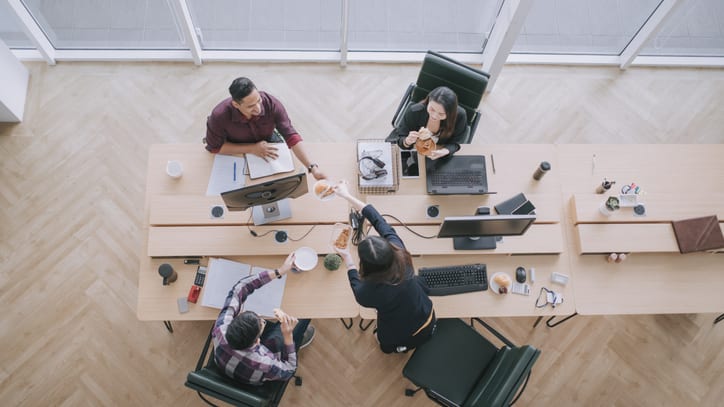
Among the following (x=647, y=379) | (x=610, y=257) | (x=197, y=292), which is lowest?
(x=647, y=379)

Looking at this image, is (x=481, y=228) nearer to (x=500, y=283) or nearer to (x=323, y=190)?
(x=500, y=283)

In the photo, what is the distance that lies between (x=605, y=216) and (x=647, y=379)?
1501 mm

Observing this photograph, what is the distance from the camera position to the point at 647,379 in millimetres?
3422

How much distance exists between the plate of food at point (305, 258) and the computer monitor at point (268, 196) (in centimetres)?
27

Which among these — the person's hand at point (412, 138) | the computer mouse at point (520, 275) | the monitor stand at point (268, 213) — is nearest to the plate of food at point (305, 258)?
the monitor stand at point (268, 213)

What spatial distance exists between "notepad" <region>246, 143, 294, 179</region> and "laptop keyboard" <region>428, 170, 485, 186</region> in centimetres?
96

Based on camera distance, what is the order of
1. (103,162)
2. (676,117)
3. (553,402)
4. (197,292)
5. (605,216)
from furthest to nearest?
(676,117) < (103,162) < (553,402) < (605,216) < (197,292)

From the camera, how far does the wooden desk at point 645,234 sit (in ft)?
9.25

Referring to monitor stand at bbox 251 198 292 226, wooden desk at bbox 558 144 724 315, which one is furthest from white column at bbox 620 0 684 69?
monitor stand at bbox 251 198 292 226

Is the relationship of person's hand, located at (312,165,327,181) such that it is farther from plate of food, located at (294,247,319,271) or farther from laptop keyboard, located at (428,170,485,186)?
laptop keyboard, located at (428,170,485,186)

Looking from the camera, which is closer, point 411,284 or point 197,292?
point 411,284

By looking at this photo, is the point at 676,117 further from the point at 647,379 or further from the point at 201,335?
the point at 201,335

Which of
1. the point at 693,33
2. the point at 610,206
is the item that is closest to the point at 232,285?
the point at 610,206

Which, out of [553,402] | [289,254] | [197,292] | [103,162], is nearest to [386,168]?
[289,254]
